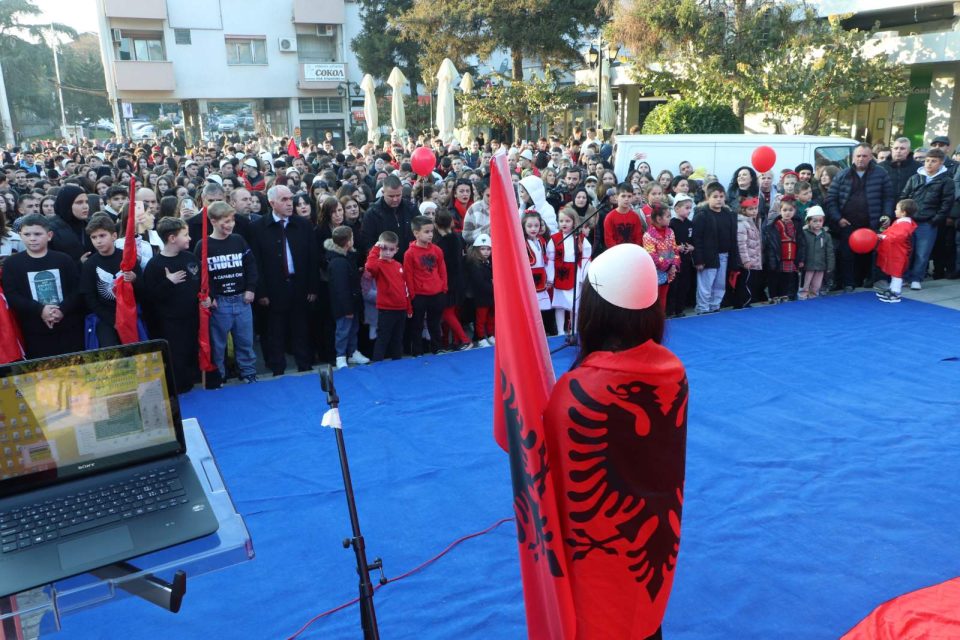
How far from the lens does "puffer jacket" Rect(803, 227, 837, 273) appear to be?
28.4 feet

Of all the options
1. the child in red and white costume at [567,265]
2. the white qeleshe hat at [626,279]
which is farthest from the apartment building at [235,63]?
the white qeleshe hat at [626,279]

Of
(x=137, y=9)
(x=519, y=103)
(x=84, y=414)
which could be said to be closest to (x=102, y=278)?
(x=84, y=414)

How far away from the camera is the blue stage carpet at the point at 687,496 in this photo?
3279 mm

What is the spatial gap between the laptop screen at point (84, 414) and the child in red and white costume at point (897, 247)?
870 cm

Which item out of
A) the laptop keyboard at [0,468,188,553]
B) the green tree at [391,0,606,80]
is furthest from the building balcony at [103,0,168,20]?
the laptop keyboard at [0,468,188,553]

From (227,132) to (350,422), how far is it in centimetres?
3540

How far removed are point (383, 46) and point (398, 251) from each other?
27746 mm

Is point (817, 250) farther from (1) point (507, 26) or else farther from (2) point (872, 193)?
(1) point (507, 26)

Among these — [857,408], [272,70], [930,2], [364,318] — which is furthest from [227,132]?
[857,408]

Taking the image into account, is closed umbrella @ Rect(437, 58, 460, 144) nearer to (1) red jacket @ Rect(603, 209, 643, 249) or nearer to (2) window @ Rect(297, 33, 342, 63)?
(1) red jacket @ Rect(603, 209, 643, 249)

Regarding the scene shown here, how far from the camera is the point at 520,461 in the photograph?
2.26 meters

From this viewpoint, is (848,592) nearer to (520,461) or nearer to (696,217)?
(520,461)

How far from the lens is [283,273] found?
21.6 feet

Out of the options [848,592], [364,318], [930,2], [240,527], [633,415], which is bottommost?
[848,592]
